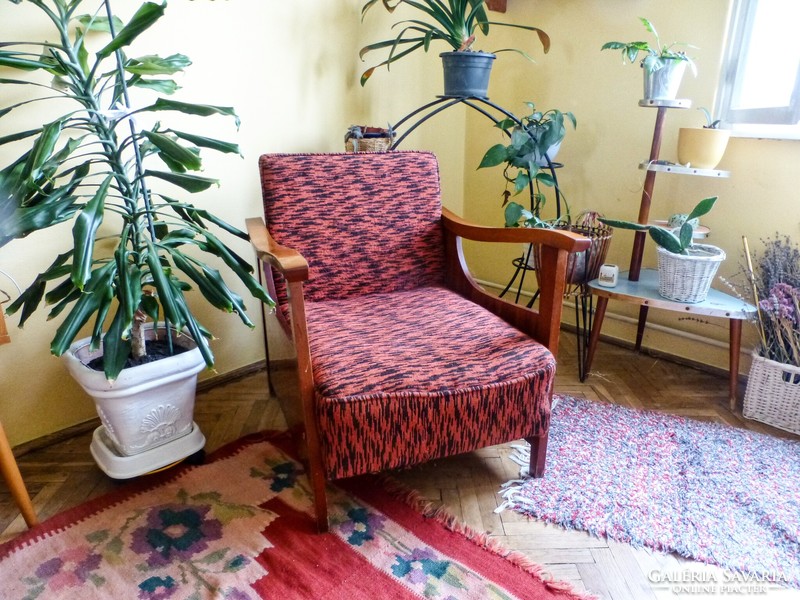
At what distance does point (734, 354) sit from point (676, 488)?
585mm

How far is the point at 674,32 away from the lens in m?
1.86

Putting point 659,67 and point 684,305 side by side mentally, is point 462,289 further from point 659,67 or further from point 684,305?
point 659,67

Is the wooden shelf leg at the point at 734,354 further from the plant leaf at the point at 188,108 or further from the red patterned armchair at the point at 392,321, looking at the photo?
the plant leaf at the point at 188,108

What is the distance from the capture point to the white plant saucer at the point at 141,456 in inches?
53.6

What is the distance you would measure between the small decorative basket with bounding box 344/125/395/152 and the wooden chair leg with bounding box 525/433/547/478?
1056mm

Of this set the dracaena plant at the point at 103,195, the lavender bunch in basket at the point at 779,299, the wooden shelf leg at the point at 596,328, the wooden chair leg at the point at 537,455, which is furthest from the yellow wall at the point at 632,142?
the dracaena plant at the point at 103,195

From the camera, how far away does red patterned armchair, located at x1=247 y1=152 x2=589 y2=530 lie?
1.13m

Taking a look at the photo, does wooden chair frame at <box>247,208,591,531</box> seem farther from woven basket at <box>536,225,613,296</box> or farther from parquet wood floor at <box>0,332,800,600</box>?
woven basket at <box>536,225,613,296</box>

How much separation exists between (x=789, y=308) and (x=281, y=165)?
156 centimetres

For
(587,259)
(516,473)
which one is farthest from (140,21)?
(587,259)

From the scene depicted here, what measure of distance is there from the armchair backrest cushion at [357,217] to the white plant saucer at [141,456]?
0.53 m

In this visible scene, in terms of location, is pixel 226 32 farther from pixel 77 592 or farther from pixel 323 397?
pixel 77 592

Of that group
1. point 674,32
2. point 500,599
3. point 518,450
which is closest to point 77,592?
point 500,599

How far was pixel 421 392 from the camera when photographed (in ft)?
3.70
